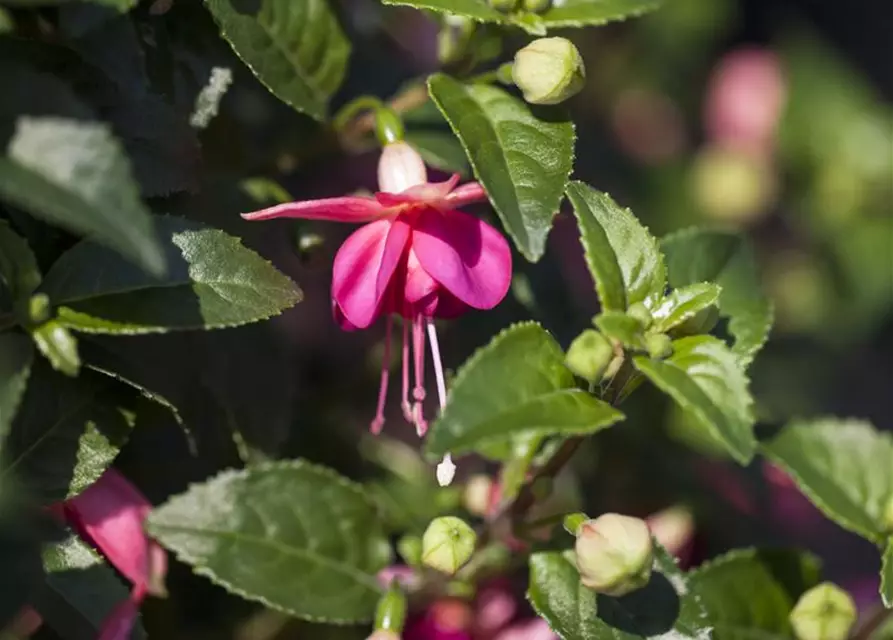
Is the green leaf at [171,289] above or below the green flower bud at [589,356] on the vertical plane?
above

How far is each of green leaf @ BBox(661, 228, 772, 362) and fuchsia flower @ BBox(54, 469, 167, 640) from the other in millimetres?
407

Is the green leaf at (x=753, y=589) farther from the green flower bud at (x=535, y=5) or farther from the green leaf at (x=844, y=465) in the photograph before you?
the green flower bud at (x=535, y=5)

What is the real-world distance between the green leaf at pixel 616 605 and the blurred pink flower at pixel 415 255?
139mm

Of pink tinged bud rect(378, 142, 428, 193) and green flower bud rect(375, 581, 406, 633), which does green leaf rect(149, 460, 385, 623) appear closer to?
green flower bud rect(375, 581, 406, 633)

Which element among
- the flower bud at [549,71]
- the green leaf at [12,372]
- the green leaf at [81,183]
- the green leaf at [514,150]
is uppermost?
the green leaf at [81,183]

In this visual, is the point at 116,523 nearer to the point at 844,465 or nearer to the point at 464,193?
the point at 464,193

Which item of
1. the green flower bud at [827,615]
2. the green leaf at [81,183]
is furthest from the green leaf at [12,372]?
the green flower bud at [827,615]

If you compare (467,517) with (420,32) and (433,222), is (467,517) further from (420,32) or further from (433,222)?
(420,32)

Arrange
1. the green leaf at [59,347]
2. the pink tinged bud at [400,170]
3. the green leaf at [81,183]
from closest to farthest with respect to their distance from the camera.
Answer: the green leaf at [81,183] → the green leaf at [59,347] → the pink tinged bud at [400,170]

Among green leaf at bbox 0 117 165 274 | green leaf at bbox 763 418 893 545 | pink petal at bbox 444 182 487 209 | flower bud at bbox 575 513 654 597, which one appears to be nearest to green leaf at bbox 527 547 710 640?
flower bud at bbox 575 513 654 597

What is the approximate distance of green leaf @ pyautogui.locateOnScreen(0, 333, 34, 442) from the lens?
Result: 68 cm

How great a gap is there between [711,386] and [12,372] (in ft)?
1.32

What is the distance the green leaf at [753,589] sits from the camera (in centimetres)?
91

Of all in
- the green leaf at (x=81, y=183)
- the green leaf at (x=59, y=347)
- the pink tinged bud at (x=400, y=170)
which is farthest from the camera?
the pink tinged bud at (x=400, y=170)
